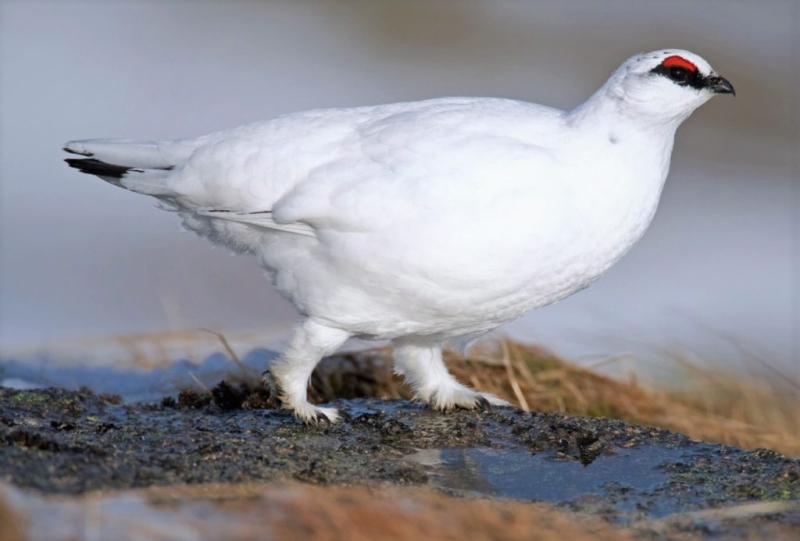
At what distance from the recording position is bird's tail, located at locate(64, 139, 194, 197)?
502 centimetres

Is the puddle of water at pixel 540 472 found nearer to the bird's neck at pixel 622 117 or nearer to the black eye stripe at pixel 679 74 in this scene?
the bird's neck at pixel 622 117

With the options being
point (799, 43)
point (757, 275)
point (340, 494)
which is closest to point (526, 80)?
point (799, 43)

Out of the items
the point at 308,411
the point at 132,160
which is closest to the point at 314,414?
the point at 308,411

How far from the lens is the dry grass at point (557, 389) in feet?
20.1

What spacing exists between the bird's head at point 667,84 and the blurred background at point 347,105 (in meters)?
2.94

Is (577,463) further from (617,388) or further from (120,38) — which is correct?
(120,38)

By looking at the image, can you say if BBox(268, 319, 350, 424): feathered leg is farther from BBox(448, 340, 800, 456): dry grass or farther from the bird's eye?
the bird's eye

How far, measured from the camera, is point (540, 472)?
399 cm

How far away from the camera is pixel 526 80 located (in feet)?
46.9

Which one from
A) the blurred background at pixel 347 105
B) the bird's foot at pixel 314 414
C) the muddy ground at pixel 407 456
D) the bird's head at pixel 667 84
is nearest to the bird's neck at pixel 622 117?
the bird's head at pixel 667 84

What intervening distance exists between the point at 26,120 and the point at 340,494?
9811mm

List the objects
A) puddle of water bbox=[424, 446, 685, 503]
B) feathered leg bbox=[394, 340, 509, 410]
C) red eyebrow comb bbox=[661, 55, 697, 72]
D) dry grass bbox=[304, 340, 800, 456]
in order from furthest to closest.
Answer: dry grass bbox=[304, 340, 800, 456] → feathered leg bbox=[394, 340, 509, 410] → red eyebrow comb bbox=[661, 55, 697, 72] → puddle of water bbox=[424, 446, 685, 503]

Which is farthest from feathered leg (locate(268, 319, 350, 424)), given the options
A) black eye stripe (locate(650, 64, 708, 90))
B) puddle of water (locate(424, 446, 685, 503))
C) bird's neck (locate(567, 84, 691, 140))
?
black eye stripe (locate(650, 64, 708, 90))

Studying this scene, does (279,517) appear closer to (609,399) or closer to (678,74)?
(678,74)
